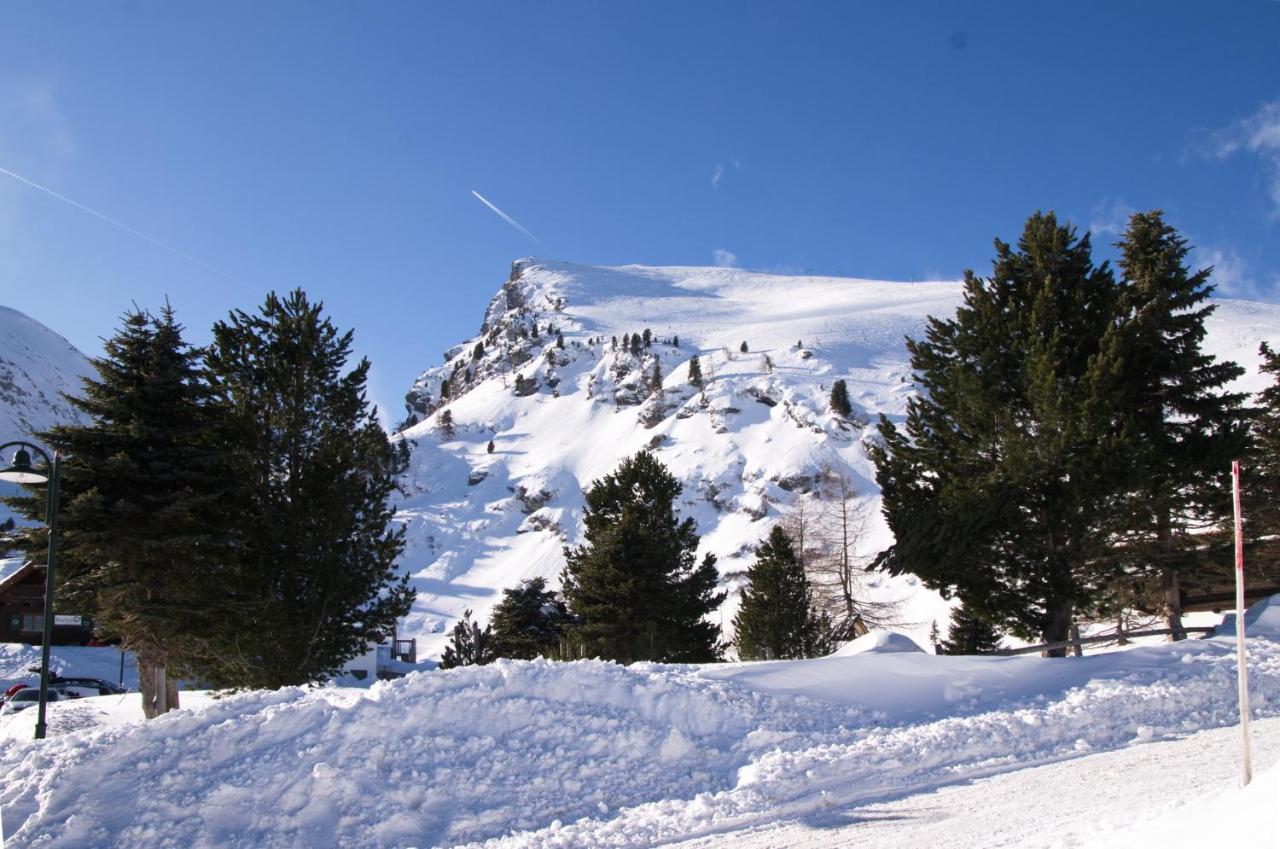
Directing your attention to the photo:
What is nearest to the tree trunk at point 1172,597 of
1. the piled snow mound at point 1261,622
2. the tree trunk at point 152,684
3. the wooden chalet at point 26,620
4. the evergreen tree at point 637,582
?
the piled snow mound at point 1261,622

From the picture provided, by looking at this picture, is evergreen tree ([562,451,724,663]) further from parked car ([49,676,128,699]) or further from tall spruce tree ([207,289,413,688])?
parked car ([49,676,128,699])

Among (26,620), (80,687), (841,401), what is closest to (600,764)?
(80,687)

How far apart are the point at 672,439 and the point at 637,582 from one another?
90.2m

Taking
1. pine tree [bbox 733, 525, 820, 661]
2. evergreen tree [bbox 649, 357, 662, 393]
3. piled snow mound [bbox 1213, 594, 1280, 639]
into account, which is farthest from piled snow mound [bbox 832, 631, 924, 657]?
evergreen tree [bbox 649, 357, 662, 393]

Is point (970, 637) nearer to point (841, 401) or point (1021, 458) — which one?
point (1021, 458)

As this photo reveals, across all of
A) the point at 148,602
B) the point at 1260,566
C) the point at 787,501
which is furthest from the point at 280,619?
the point at 787,501

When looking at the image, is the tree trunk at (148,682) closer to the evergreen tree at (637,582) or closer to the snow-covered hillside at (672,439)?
the evergreen tree at (637,582)

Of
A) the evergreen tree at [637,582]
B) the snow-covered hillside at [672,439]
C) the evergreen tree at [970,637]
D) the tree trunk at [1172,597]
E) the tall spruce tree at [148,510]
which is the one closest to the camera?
the tall spruce tree at [148,510]

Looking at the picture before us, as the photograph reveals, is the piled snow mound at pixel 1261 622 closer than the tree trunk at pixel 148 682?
Yes

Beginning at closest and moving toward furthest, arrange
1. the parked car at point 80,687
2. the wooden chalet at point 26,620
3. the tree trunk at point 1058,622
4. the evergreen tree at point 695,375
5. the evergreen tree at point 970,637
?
the tree trunk at point 1058,622, the parked car at point 80,687, the evergreen tree at point 970,637, the wooden chalet at point 26,620, the evergreen tree at point 695,375

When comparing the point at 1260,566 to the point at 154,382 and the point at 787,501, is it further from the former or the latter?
the point at 787,501

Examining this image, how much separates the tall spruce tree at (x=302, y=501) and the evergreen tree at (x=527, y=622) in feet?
65.9

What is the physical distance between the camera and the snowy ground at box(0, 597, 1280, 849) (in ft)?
26.6

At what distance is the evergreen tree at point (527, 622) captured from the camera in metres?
40.4
